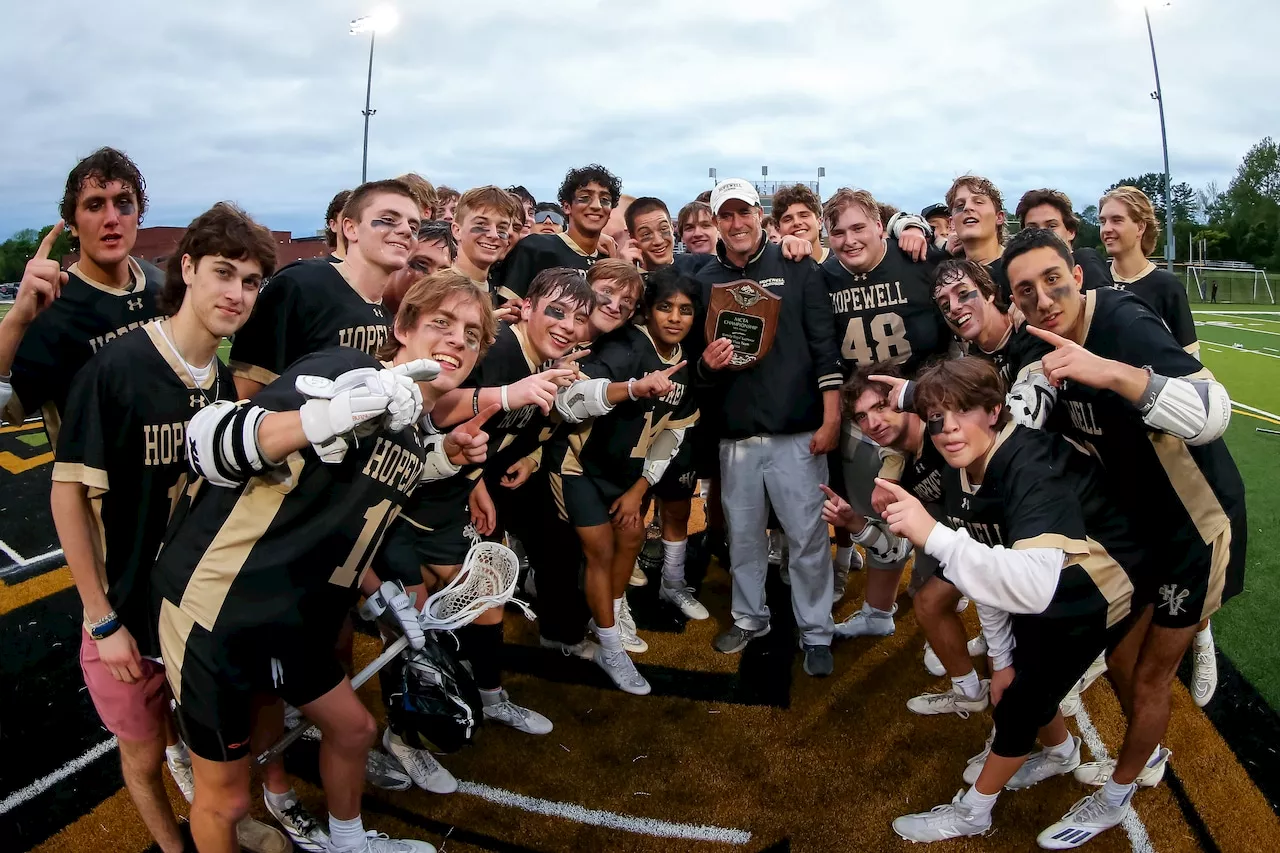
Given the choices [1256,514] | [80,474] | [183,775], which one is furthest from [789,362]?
[1256,514]

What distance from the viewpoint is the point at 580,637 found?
4.22 meters

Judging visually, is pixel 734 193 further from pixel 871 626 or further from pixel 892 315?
pixel 871 626

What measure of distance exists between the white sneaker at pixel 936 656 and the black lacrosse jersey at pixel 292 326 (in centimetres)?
316

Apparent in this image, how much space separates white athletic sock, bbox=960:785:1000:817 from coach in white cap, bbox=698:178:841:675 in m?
1.20

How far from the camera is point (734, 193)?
395 centimetres

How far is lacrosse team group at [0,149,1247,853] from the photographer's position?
6.86 feet

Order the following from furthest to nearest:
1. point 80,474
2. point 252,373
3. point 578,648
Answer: point 578,648
point 252,373
point 80,474

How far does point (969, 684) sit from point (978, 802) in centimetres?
78

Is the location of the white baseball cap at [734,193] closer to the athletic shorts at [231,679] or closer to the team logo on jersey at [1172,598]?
the team logo on jersey at [1172,598]

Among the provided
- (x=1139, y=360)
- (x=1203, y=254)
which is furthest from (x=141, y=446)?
(x=1203, y=254)

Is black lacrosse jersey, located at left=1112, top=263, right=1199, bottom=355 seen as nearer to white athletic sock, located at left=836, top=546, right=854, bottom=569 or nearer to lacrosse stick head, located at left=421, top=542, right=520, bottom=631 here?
white athletic sock, located at left=836, top=546, right=854, bottom=569

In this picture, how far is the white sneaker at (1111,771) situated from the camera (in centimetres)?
295

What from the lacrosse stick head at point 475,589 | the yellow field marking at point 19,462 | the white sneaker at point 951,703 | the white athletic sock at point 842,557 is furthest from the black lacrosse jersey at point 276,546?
the yellow field marking at point 19,462

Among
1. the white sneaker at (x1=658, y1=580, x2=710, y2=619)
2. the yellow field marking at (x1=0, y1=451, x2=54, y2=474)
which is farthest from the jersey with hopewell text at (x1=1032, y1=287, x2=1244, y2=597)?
the yellow field marking at (x1=0, y1=451, x2=54, y2=474)
